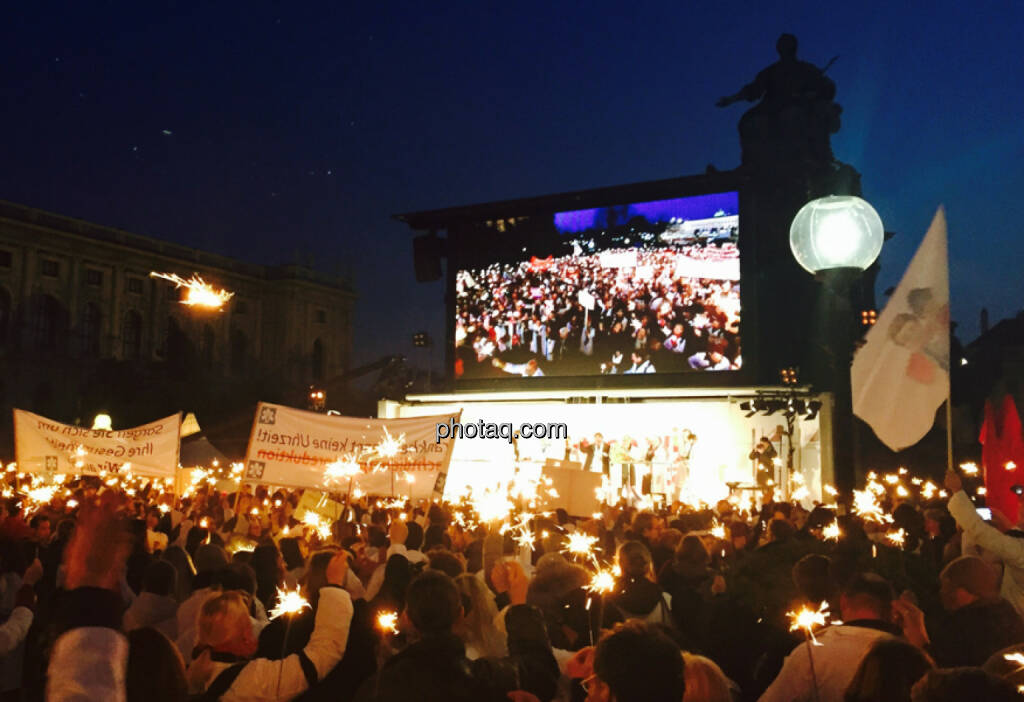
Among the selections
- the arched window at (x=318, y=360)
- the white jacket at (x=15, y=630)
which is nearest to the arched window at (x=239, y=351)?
the arched window at (x=318, y=360)

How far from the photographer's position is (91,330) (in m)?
48.6

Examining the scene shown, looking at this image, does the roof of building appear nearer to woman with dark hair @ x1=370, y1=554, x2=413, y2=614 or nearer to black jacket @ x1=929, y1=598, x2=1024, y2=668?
woman with dark hair @ x1=370, y1=554, x2=413, y2=614

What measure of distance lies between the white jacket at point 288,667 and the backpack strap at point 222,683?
20 millimetres

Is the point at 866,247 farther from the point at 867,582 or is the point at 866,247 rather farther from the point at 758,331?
the point at 758,331

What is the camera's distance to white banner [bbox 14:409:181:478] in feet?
36.4

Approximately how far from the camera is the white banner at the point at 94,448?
11.1 meters

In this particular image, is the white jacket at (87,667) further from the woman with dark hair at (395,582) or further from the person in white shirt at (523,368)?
the person in white shirt at (523,368)

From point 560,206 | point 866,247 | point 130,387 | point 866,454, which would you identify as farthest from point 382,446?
point 130,387

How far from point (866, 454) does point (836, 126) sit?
11.5 metres

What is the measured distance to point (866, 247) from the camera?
246 inches

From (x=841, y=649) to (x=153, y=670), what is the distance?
2.52 m

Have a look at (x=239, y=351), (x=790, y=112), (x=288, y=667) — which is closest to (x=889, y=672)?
(x=288, y=667)

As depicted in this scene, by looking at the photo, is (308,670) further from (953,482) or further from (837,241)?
(837,241)

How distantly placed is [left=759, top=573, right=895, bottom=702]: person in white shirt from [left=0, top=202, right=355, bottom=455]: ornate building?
45391mm
